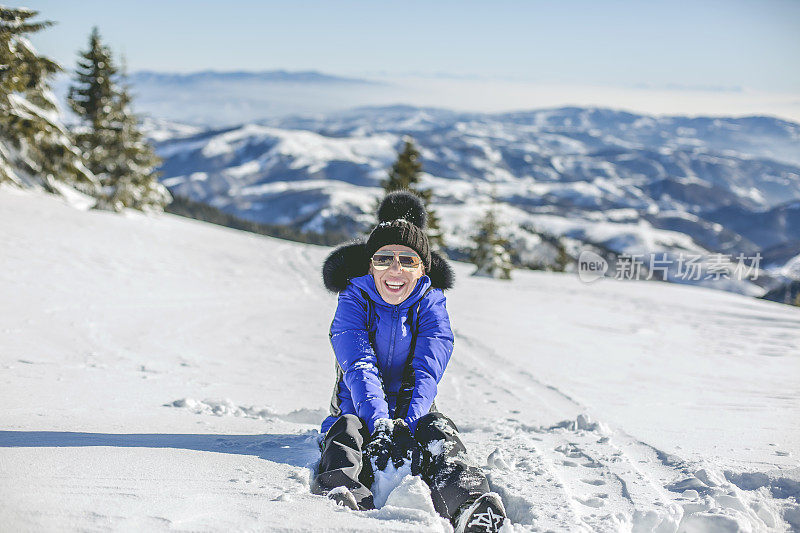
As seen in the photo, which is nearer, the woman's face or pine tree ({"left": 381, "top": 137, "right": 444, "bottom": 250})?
the woman's face

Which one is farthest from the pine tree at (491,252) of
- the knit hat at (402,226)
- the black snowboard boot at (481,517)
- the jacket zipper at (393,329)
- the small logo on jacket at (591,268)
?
the black snowboard boot at (481,517)

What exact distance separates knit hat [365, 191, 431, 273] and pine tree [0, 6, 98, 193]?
16668 millimetres

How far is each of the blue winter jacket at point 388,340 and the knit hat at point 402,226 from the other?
215mm

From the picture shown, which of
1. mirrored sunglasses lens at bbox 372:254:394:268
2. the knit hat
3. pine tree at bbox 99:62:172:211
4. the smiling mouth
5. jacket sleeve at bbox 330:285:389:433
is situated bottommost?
jacket sleeve at bbox 330:285:389:433

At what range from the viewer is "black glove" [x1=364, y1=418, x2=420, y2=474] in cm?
272

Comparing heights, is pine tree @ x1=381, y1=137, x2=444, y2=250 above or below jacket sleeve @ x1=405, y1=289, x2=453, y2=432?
above

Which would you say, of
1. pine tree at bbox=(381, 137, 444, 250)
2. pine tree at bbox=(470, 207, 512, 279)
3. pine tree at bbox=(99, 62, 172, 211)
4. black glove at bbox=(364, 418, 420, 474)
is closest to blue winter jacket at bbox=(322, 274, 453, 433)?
black glove at bbox=(364, 418, 420, 474)

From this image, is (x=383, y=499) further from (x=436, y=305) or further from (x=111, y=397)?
(x=111, y=397)

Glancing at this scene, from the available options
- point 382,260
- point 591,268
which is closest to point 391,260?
point 382,260

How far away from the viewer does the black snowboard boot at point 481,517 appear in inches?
91.8

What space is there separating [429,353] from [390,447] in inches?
27.6

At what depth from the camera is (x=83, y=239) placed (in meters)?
14.4

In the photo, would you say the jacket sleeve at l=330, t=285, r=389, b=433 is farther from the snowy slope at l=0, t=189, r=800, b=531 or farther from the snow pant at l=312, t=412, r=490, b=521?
the snowy slope at l=0, t=189, r=800, b=531

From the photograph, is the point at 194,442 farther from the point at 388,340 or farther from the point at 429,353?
the point at 429,353
